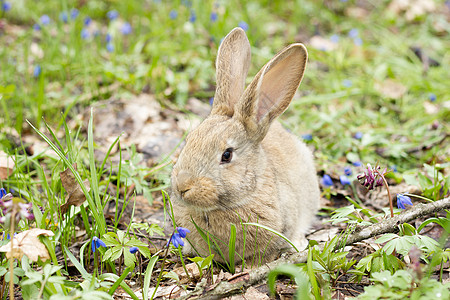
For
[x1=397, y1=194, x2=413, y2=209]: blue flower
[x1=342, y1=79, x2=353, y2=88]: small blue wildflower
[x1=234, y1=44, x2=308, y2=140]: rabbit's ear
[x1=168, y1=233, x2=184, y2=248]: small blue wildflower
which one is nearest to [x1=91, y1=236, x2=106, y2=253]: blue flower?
[x1=168, y1=233, x2=184, y2=248]: small blue wildflower

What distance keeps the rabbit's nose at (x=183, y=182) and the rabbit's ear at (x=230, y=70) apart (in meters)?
0.89

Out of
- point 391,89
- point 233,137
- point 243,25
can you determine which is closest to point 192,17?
point 243,25

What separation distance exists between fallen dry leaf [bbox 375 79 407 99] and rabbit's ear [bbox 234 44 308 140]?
3.71m

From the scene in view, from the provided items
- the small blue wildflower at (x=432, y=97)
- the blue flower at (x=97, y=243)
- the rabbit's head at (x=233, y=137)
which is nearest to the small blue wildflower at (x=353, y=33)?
the small blue wildflower at (x=432, y=97)

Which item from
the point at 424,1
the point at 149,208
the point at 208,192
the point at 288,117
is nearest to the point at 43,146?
the point at 149,208

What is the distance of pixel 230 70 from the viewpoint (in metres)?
4.43

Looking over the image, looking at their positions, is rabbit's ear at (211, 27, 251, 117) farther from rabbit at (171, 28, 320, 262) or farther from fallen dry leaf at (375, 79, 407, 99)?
fallen dry leaf at (375, 79, 407, 99)

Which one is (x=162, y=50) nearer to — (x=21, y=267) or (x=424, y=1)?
(x=21, y=267)

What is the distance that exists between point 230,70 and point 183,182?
136cm

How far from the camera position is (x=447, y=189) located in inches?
169

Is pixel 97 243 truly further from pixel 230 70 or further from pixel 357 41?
pixel 357 41

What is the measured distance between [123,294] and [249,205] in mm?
1161

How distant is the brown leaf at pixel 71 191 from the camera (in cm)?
362

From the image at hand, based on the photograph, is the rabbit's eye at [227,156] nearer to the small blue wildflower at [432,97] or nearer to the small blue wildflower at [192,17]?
the small blue wildflower at [432,97]
